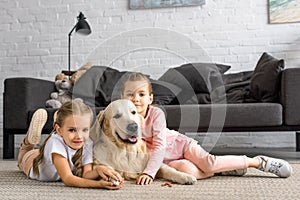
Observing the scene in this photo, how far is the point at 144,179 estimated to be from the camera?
171cm

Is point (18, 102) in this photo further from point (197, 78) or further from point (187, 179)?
point (187, 179)

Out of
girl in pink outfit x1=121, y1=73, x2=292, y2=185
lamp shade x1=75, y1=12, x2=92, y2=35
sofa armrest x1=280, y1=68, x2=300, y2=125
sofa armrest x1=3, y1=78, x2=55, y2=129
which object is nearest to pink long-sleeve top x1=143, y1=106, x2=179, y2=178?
girl in pink outfit x1=121, y1=73, x2=292, y2=185

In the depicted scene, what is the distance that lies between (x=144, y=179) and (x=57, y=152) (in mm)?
345

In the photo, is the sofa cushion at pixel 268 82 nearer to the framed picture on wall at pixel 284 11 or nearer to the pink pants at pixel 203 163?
the framed picture on wall at pixel 284 11

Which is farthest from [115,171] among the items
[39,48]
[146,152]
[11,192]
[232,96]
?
[39,48]

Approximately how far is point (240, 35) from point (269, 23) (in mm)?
263

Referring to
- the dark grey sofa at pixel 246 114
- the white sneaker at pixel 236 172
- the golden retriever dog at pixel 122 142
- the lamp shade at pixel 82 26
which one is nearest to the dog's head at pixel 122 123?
the golden retriever dog at pixel 122 142

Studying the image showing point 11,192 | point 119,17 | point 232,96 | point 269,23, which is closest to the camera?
point 11,192

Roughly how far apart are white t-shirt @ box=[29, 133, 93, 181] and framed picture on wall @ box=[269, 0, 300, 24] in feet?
8.68

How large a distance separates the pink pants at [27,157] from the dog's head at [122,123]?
53 centimetres

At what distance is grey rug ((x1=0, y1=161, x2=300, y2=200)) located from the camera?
4.77 ft

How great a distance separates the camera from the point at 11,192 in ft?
5.17

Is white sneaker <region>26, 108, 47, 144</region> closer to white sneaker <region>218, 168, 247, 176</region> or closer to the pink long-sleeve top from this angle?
the pink long-sleeve top

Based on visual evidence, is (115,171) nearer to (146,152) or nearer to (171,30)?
(146,152)
